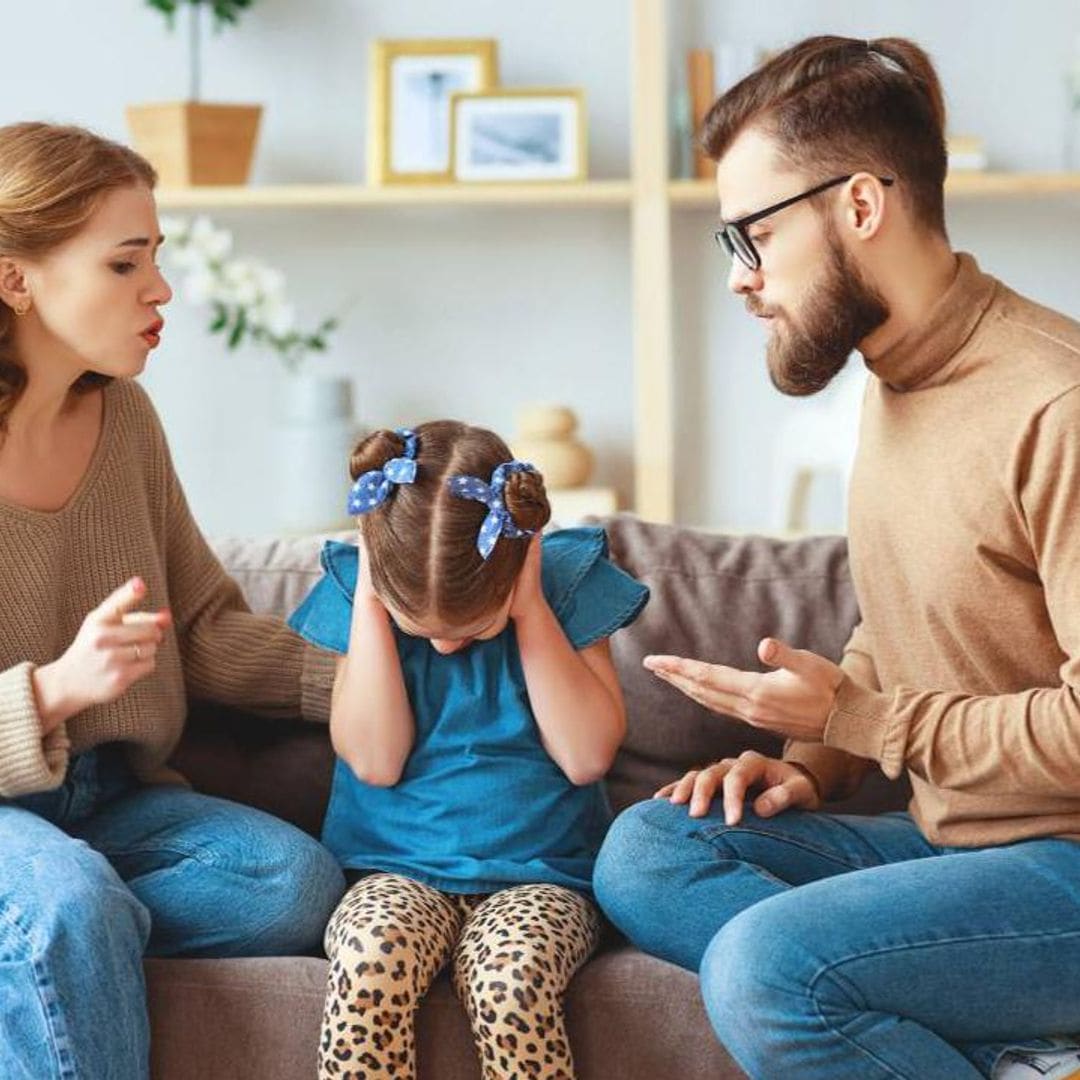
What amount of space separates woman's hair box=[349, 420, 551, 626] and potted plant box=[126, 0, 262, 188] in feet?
7.44

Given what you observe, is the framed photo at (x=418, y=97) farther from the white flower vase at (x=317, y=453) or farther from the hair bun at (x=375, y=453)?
the hair bun at (x=375, y=453)

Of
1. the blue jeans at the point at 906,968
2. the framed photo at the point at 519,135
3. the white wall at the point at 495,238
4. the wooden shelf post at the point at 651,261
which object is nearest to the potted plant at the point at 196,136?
the white wall at the point at 495,238

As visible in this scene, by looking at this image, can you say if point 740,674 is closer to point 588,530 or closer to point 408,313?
point 588,530

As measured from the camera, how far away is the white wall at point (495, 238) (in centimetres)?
428

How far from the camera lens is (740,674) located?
5.80ft

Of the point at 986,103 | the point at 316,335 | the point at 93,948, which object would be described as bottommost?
the point at 93,948

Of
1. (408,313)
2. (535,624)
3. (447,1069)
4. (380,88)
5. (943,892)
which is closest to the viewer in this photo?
(943,892)

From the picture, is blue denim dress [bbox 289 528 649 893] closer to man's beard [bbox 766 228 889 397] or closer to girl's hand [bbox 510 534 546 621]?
girl's hand [bbox 510 534 546 621]

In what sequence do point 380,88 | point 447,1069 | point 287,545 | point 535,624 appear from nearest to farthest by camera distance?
1. point 447,1069
2. point 535,624
3. point 287,545
4. point 380,88

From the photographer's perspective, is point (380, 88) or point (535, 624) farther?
point (380, 88)

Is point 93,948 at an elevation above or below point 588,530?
below

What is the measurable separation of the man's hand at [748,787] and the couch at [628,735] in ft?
0.56

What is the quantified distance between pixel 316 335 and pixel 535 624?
96.5 inches

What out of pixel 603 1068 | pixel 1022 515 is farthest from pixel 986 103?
pixel 603 1068
